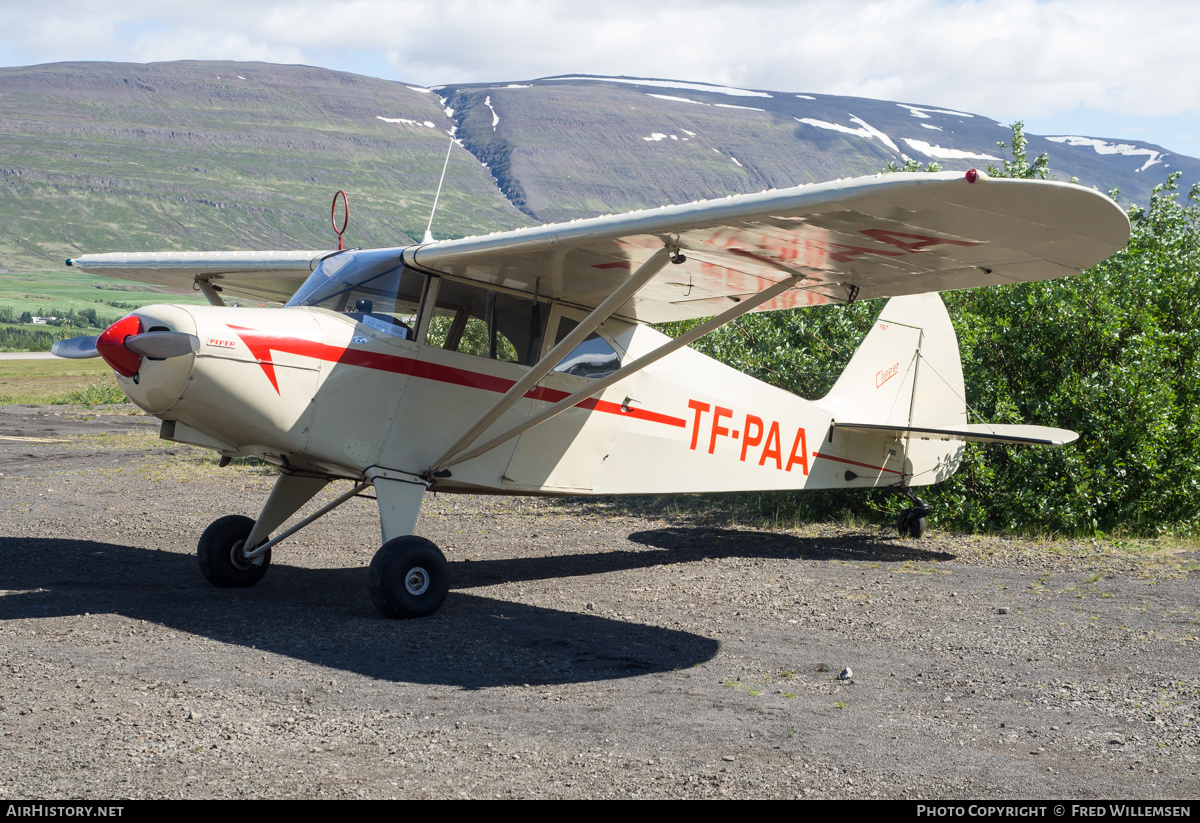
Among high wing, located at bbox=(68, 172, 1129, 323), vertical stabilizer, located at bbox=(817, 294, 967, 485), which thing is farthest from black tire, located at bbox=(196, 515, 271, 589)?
vertical stabilizer, located at bbox=(817, 294, 967, 485)

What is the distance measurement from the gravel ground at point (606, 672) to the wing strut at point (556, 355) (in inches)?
45.6

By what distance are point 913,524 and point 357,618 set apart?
Answer: 6741mm

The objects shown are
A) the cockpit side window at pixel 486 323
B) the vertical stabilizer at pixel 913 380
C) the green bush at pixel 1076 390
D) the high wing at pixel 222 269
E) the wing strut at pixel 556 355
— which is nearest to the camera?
the wing strut at pixel 556 355

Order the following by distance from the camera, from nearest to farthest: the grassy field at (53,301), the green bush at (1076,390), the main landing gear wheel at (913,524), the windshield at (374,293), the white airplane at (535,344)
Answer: the white airplane at (535,344) < the windshield at (374,293) < the green bush at (1076,390) < the main landing gear wheel at (913,524) < the grassy field at (53,301)

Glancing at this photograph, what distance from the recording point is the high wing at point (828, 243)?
4.57m

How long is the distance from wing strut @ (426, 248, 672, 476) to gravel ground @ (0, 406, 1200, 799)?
116cm

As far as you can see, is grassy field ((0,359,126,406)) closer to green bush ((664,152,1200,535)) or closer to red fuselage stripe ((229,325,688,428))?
green bush ((664,152,1200,535))

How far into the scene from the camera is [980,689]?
507 centimetres

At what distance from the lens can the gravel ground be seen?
3.71m

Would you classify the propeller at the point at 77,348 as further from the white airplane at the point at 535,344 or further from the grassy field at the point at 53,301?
the grassy field at the point at 53,301

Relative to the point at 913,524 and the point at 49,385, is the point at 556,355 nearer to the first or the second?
the point at 913,524

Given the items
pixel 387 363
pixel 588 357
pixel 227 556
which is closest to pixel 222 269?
pixel 227 556

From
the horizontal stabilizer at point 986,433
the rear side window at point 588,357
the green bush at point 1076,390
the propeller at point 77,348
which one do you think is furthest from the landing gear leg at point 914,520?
the propeller at point 77,348
